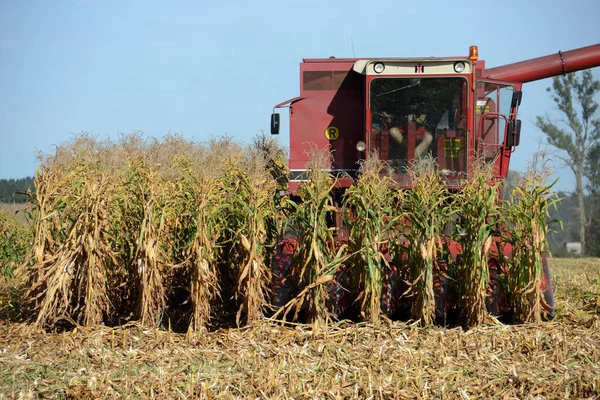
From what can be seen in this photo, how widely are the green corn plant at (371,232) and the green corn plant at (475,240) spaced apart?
700mm

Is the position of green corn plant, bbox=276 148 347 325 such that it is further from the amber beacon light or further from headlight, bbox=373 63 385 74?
the amber beacon light

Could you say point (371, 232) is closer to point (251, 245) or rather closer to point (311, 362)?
point (251, 245)

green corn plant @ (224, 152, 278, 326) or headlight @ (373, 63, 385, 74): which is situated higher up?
headlight @ (373, 63, 385, 74)

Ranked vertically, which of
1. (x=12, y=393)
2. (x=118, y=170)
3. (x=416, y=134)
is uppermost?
(x=416, y=134)

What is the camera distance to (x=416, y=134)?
8570 mm

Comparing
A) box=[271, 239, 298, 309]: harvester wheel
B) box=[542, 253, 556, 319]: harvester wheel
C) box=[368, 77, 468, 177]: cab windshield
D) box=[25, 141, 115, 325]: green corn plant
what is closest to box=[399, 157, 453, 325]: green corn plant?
box=[542, 253, 556, 319]: harvester wheel

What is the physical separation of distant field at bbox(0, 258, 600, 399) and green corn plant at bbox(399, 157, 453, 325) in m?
0.30

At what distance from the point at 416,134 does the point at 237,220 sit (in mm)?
2795

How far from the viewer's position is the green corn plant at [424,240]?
22.2ft

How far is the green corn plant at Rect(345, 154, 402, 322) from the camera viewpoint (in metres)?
6.80

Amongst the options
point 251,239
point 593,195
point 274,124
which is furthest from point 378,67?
point 593,195

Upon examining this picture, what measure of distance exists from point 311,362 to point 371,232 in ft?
5.35

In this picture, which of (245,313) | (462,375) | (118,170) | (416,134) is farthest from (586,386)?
(118,170)

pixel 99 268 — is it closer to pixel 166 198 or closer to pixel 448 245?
pixel 166 198
